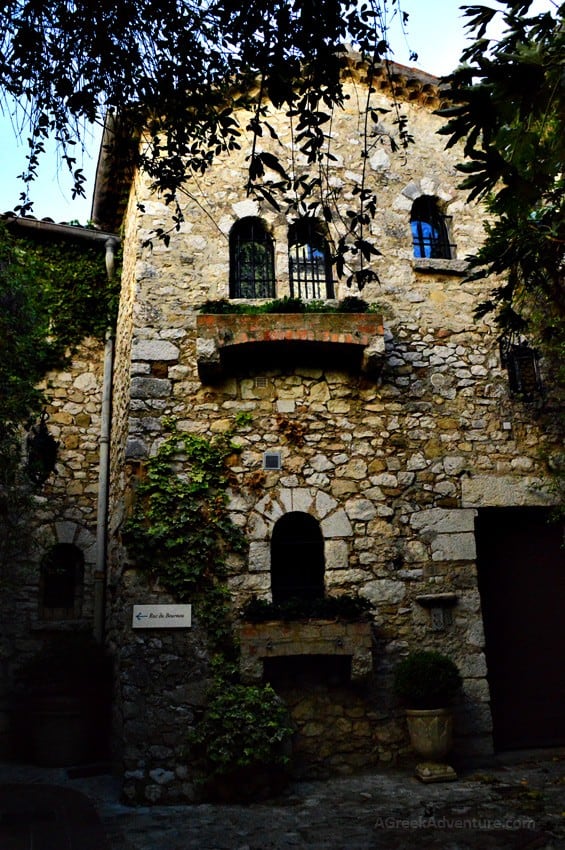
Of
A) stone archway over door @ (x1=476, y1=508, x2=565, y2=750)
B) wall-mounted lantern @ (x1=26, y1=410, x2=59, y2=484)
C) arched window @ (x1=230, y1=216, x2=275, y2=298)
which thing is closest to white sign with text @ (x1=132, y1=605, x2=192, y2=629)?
wall-mounted lantern @ (x1=26, y1=410, x2=59, y2=484)

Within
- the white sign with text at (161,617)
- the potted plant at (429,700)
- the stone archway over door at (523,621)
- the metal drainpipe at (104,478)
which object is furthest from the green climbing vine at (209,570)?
the stone archway over door at (523,621)

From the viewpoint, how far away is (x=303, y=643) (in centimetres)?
596

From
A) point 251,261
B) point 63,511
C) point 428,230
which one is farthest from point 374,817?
point 428,230

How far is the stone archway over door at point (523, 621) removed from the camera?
6883mm

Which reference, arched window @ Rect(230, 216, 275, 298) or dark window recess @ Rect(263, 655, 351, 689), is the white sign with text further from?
arched window @ Rect(230, 216, 275, 298)

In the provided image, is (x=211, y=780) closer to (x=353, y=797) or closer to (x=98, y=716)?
(x=353, y=797)

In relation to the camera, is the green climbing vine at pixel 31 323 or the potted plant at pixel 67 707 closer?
the green climbing vine at pixel 31 323

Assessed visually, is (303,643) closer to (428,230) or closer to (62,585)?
(62,585)

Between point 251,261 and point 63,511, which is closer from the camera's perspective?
point 251,261

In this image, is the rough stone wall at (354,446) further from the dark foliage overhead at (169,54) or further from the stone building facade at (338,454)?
the dark foliage overhead at (169,54)

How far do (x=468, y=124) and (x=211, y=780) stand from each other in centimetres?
527

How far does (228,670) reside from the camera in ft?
19.7

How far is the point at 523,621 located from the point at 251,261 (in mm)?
4996

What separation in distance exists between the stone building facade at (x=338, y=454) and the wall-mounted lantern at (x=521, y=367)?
17cm
